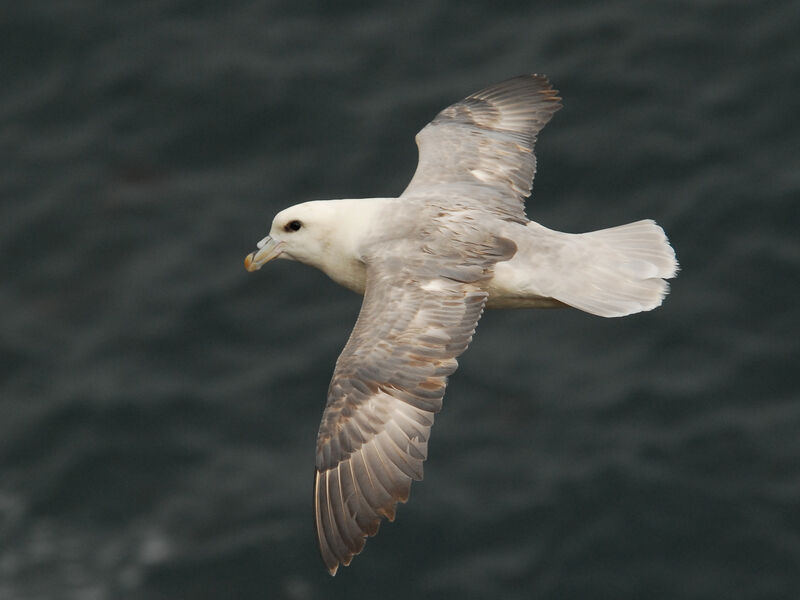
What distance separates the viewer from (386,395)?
7492 millimetres

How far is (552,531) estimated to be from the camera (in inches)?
450

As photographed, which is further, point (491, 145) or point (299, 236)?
point (491, 145)

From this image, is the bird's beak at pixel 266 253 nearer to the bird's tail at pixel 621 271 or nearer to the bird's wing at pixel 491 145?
the bird's wing at pixel 491 145

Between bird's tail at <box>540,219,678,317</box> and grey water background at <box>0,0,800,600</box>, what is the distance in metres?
3.56

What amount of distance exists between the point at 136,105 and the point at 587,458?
579 centimetres

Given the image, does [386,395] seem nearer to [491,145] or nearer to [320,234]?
[320,234]

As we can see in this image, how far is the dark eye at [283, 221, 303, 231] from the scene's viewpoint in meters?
8.58

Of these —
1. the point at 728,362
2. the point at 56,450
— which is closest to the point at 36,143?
the point at 56,450

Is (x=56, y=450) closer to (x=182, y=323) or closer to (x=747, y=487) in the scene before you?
(x=182, y=323)

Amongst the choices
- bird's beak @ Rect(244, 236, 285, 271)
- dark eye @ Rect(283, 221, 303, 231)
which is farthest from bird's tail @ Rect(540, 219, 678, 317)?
bird's beak @ Rect(244, 236, 285, 271)

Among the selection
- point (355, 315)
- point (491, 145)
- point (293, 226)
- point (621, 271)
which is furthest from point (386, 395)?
point (355, 315)

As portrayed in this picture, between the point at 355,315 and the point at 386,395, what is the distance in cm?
536

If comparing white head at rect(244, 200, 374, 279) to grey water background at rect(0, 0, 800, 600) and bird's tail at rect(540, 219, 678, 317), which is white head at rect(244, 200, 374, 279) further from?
Result: grey water background at rect(0, 0, 800, 600)

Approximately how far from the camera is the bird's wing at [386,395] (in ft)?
24.0
